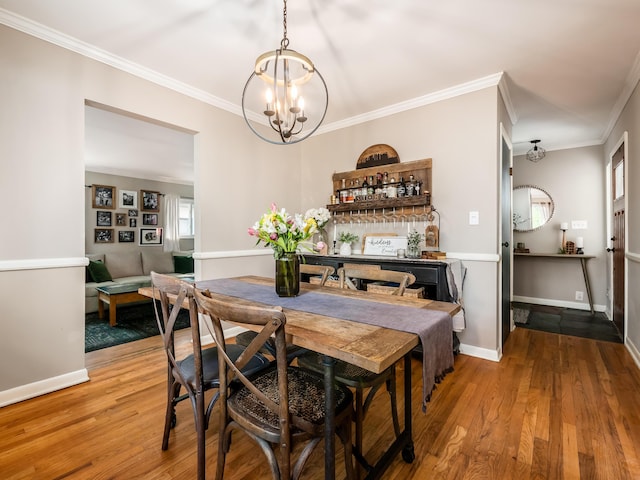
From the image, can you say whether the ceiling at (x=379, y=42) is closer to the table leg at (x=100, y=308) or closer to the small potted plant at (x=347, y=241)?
the small potted plant at (x=347, y=241)

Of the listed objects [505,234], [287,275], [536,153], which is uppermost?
[536,153]

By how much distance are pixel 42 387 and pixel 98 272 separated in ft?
9.90

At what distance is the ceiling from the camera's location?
195cm

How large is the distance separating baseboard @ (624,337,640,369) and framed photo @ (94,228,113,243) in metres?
7.55

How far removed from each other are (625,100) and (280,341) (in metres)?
4.20

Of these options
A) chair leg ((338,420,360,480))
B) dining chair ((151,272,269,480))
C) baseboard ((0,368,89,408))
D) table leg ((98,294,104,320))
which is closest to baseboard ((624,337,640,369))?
chair leg ((338,420,360,480))

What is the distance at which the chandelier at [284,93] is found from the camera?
173cm

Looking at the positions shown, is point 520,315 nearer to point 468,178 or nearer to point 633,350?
point 633,350

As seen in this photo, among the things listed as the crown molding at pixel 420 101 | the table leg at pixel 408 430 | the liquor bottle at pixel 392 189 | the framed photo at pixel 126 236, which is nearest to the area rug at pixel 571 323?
the liquor bottle at pixel 392 189

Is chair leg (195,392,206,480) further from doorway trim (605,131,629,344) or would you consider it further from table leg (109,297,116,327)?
doorway trim (605,131,629,344)

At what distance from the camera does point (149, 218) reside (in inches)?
256

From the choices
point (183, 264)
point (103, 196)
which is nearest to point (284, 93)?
point (183, 264)

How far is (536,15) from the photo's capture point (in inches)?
78.2

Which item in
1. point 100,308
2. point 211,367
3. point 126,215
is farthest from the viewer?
point 126,215
